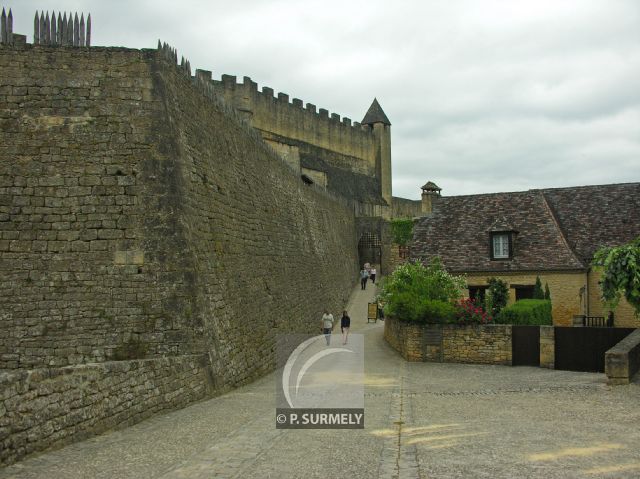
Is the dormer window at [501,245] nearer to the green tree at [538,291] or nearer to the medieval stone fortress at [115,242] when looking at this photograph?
the green tree at [538,291]

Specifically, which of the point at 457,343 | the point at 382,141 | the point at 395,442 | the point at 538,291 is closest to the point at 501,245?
the point at 538,291

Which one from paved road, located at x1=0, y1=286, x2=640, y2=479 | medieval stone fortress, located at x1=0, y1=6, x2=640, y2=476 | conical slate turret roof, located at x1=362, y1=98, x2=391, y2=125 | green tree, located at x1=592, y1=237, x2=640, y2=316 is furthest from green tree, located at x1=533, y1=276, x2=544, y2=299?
conical slate turret roof, located at x1=362, y1=98, x2=391, y2=125

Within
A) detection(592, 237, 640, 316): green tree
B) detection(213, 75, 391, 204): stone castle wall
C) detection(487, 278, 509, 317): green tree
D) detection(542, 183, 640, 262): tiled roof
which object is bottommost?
detection(487, 278, 509, 317): green tree

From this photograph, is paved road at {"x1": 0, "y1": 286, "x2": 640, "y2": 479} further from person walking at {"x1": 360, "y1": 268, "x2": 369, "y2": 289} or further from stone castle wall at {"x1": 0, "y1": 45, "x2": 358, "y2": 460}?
person walking at {"x1": 360, "y1": 268, "x2": 369, "y2": 289}

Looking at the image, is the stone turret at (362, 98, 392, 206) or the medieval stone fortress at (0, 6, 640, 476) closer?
the medieval stone fortress at (0, 6, 640, 476)

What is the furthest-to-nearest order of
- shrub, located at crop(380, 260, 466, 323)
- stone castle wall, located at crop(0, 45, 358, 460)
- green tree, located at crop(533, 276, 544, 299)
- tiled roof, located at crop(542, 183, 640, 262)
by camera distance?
tiled roof, located at crop(542, 183, 640, 262)
green tree, located at crop(533, 276, 544, 299)
shrub, located at crop(380, 260, 466, 323)
stone castle wall, located at crop(0, 45, 358, 460)

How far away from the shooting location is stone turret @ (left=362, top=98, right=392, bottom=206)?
191 ft

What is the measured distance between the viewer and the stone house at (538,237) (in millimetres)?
23500

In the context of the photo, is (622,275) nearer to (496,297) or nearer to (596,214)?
(496,297)

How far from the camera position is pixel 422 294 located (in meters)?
19.2

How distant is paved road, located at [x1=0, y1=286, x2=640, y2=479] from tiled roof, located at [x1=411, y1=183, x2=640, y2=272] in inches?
486

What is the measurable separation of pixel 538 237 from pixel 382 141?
35303mm

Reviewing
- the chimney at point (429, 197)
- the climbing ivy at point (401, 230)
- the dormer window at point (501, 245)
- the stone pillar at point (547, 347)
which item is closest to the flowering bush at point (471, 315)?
the stone pillar at point (547, 347)

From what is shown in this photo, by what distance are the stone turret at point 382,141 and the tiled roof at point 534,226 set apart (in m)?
29.6
